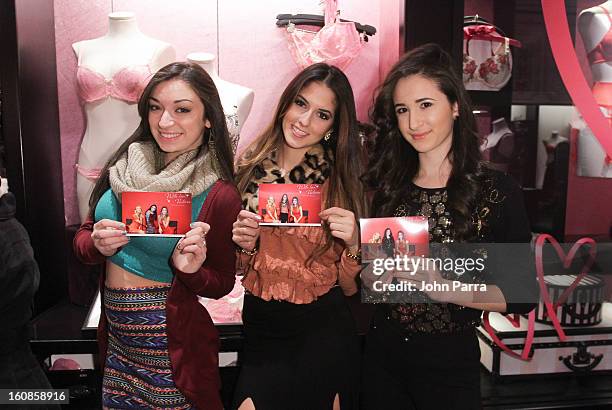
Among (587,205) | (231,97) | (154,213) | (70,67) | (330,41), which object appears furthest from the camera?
(70,67)

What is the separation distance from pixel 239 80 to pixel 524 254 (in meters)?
1.78

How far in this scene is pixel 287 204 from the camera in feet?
5.18

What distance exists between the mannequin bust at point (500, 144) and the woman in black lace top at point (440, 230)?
0.51 m

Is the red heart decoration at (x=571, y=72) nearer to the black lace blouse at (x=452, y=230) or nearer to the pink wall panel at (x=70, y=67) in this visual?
the black lace blouse at (x=452, y=230)

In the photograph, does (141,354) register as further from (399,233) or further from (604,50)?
(604,50)

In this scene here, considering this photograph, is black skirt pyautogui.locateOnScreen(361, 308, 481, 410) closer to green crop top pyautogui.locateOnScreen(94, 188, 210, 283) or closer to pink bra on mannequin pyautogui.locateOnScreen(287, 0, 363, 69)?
green crop top pyautogui.locateOnScreen(94, 188, 210, 283)

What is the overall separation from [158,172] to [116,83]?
93 cm

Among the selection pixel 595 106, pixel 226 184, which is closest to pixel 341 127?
pixel 226 184

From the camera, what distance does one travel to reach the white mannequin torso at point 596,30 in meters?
1.89

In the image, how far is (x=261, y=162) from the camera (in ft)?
5.88

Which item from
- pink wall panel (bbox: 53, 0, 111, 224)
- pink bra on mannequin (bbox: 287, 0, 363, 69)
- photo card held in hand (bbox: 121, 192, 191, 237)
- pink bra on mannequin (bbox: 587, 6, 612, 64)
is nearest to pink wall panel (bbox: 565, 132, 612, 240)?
pink bra on mannequin (bbox: 587, 6, 612, 64)

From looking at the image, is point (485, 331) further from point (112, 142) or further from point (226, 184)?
point (112, 142)

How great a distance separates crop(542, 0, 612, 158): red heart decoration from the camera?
1918 millimetres

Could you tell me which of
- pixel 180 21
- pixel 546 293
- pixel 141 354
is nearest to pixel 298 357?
pixel 141 354
